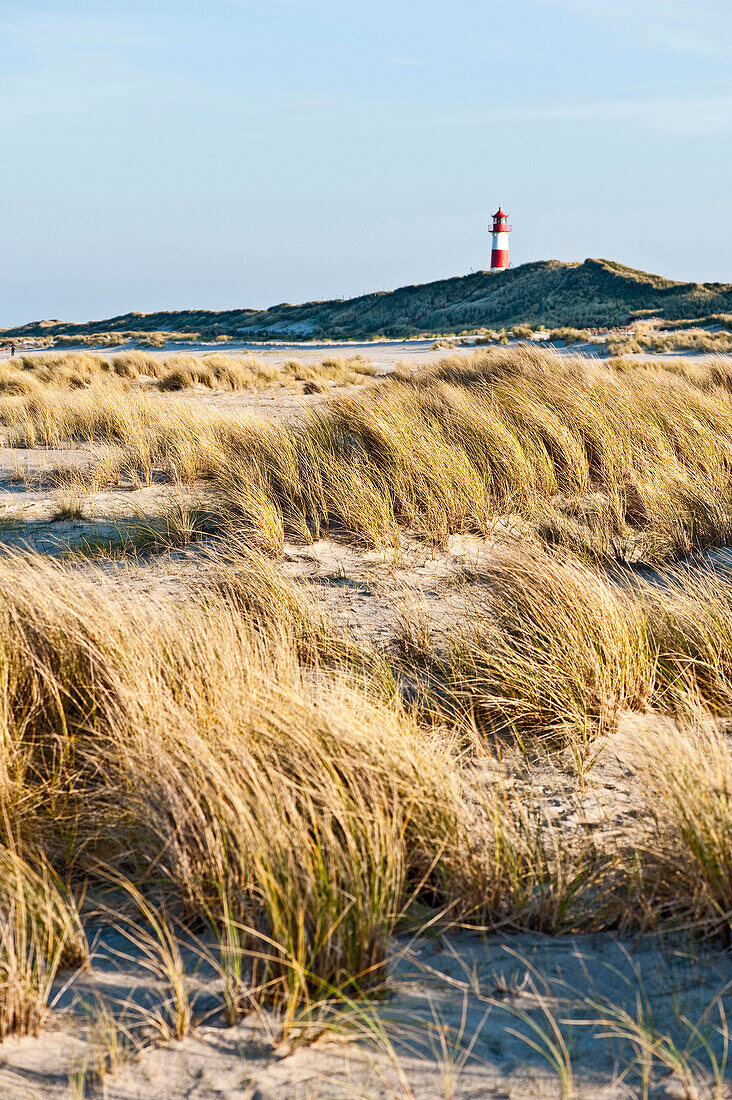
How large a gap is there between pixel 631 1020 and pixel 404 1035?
37cm

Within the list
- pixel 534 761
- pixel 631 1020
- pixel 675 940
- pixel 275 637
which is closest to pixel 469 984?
pixel 631 1020

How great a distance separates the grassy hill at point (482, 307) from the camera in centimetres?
4153

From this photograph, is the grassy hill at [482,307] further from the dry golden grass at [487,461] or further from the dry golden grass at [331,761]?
the dry golden grass at [331,761]

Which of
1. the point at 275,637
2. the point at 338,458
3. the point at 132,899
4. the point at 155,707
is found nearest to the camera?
the point at 132,899

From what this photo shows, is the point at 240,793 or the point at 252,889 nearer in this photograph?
the point at 252,889

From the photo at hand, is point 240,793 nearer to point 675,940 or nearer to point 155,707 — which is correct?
point 155,707

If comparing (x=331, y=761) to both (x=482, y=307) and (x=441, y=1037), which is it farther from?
(x=482, y=307)

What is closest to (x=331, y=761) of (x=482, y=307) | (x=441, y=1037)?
(x=441, y=1037)

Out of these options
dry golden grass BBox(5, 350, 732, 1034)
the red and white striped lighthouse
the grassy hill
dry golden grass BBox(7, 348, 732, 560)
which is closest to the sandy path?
dry golden grass BBox(5, 350, 732, 1034)

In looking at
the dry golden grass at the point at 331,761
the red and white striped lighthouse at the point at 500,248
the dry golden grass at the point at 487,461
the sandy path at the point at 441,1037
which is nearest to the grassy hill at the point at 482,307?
the red and white striped lighthouse at the point at 500,248

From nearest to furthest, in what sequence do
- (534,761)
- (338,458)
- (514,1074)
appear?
1. (514,1074)
2. (534,761)
3. (338,458)

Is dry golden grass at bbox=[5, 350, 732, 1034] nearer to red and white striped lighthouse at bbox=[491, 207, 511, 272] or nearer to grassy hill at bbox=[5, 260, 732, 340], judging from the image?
grassy hill at bbox=[5, 260, 732, 340]

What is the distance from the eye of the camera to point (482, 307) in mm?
50094

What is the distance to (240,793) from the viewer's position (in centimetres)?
183
